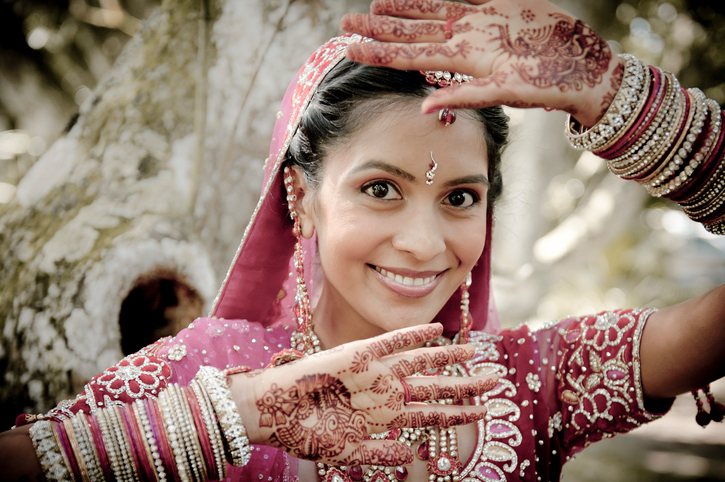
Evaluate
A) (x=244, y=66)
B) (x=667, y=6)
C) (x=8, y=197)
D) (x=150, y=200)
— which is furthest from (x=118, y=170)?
(x=667, y=6)

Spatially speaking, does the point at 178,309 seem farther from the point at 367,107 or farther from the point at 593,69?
the point at 593,69

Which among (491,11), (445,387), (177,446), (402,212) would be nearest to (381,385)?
(445,387)

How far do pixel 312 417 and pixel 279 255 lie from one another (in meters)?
0.79

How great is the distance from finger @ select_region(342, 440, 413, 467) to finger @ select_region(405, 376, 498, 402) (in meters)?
0.11

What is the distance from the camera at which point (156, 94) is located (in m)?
2.18

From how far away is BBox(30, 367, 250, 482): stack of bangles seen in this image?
0.93 m

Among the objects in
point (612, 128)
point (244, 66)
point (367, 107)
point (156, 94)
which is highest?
point (244, 66)

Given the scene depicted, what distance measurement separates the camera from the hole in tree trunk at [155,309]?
193cm

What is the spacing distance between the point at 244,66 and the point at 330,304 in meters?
1.25

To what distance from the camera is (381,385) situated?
3.40 ft

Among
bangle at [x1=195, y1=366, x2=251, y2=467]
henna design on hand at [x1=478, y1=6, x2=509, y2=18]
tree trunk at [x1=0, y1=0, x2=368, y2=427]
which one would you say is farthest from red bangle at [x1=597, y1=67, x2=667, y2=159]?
tree trunk at [x1=0, y1=0, x2=368, y2=427]

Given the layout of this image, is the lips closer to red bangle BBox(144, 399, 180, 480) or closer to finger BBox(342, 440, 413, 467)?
finger BBox(342, 440, 413, 467)

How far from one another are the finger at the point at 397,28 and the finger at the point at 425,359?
67 centimetres

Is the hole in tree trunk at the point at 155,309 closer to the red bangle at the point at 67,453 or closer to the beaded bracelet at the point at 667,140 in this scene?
the red bangle at the point at 67,453
